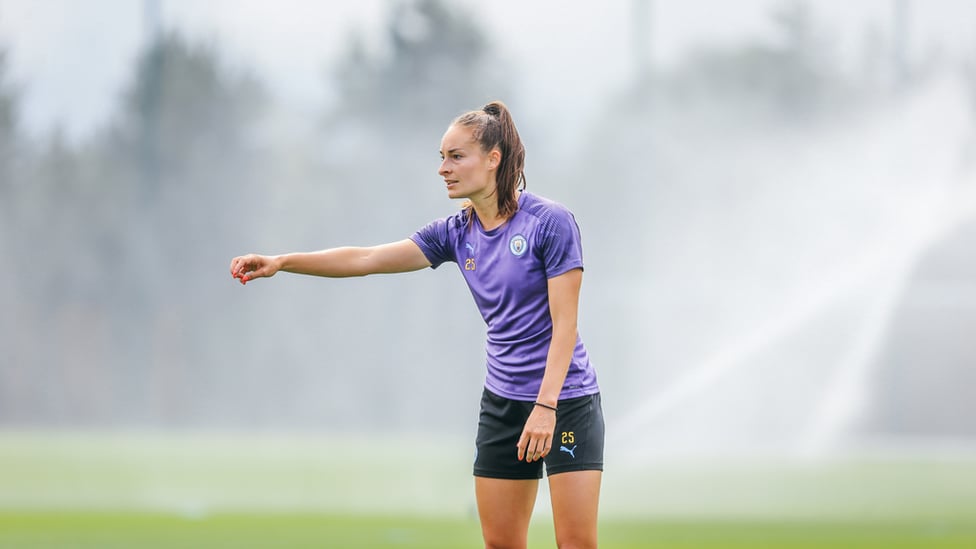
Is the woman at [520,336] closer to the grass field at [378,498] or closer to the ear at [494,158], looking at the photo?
the ear at [494,158]

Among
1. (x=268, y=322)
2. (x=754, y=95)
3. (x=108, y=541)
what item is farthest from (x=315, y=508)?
(x=754, y=95)

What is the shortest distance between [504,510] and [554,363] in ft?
2.03

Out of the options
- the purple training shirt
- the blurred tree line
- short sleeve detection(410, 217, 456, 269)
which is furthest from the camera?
the blurred tree line

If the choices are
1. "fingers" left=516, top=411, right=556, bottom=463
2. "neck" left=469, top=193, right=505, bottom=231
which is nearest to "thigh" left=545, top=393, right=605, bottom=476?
"fingers" left=516, top=411, right=556, bottom=463

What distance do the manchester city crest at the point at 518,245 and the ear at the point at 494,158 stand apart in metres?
0.26

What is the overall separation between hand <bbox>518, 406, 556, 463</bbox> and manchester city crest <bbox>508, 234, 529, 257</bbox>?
0.54 meters

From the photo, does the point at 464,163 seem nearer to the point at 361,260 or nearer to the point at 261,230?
the point at 361,260

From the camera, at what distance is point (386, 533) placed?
9938 millimetres

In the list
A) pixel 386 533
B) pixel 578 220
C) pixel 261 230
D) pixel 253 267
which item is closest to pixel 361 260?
pixel 253 267

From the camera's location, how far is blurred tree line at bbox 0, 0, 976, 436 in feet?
58.5

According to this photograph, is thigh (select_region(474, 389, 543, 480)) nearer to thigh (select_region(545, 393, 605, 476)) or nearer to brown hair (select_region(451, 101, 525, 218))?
thigh (select_region(545, 393, 605, 476))

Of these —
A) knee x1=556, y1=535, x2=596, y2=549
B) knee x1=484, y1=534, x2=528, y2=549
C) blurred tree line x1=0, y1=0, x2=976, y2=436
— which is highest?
blurred tree line x1=0, y1=0, x2=976, y2=436

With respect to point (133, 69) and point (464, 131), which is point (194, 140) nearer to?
point (133, 69)

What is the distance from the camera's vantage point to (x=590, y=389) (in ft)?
15.5
